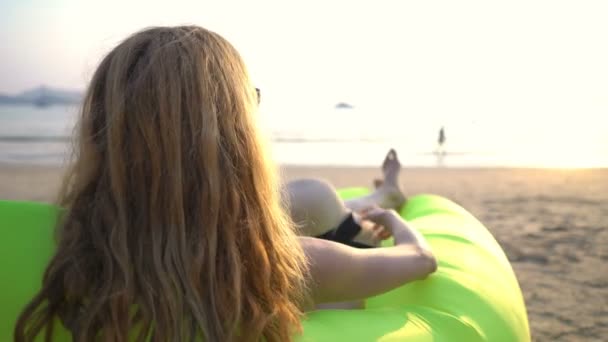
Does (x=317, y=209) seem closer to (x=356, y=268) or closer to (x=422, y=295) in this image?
(x=422, y=295)

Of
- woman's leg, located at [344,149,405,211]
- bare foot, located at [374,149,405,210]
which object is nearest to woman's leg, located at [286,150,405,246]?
woman's leg, located at [344,149,405,211]

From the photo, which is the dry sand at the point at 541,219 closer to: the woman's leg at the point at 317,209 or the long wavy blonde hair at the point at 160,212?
the woman's leg at the point at 317,209

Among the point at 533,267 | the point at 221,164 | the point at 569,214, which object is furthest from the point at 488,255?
the point at 569,214

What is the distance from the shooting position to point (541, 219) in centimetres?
623

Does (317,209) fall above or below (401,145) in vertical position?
above

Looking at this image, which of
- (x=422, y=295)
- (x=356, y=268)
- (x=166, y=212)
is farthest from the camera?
(x=422, y=295)

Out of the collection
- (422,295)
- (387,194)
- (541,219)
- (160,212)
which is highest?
(160,212)

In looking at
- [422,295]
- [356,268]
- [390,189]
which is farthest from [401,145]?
[356,268]

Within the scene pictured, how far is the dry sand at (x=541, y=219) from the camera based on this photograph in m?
3.60

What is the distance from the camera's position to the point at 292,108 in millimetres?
42031

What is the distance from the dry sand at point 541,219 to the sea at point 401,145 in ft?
6.08

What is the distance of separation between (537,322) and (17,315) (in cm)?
287

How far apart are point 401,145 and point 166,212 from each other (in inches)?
706

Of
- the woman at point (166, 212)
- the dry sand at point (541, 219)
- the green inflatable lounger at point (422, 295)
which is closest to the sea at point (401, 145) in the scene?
the dry sand at point (541, 219)
